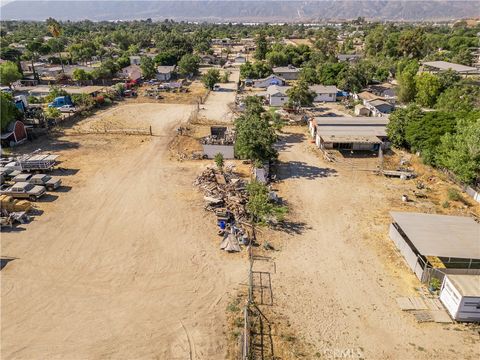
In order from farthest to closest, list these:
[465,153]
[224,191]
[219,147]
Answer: [219,147] < [465,153] < [224,191]

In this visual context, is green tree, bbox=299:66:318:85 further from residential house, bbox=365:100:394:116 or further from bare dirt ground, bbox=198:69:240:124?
residential house, bbox=365:100:394:116

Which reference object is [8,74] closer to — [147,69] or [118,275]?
[147,69]

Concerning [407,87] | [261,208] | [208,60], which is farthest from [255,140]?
[208,60]

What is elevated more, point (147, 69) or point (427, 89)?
point (147, 69)

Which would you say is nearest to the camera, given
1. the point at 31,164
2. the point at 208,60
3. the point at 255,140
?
the point at 255,140

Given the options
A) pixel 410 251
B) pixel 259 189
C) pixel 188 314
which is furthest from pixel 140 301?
pixel 410 251

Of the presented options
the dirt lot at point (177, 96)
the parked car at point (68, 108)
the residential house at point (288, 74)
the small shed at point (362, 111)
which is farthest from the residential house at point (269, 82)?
the parked car at point (68, 108)
